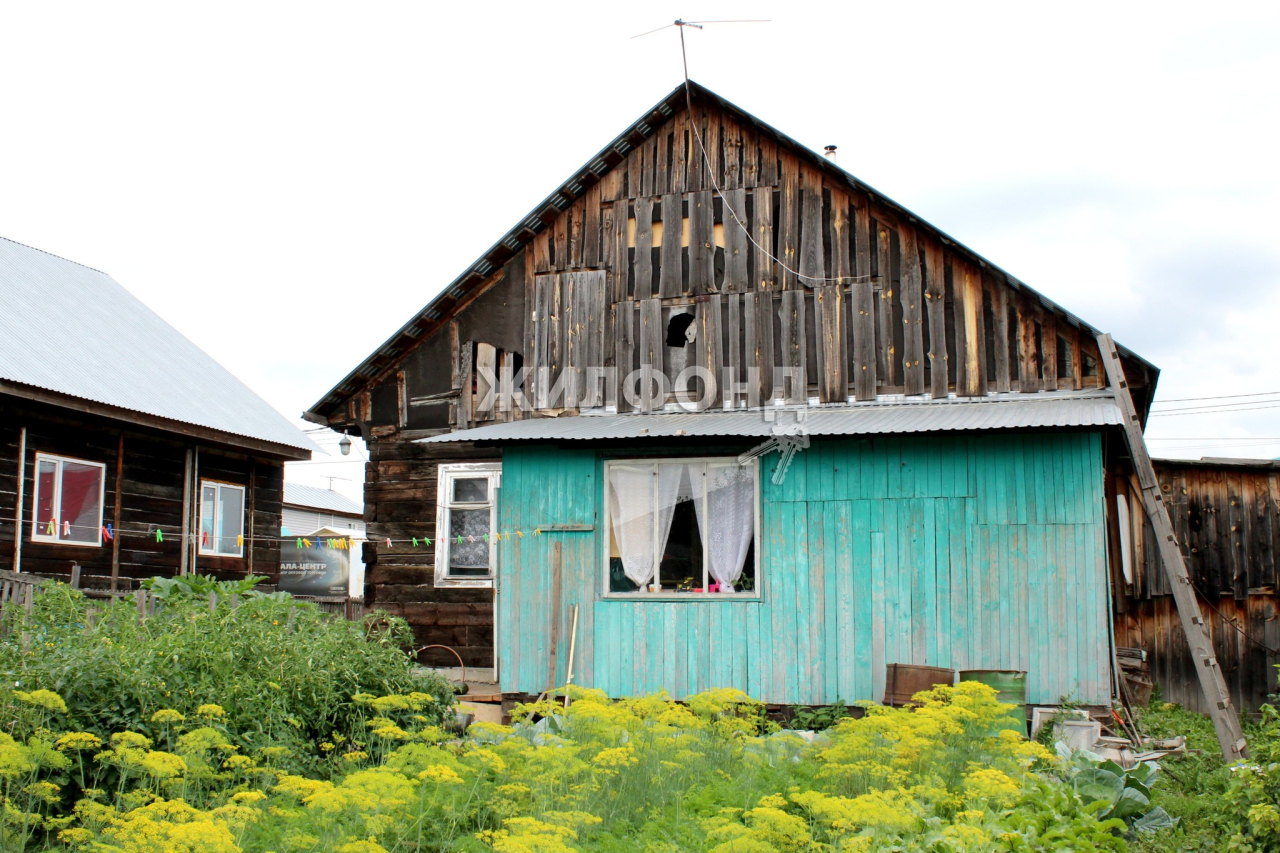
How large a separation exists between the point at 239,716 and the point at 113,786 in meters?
0.93

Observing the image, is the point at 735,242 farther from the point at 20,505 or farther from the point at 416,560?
the point at 20,505

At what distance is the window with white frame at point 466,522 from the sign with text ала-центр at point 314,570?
17.5 metres

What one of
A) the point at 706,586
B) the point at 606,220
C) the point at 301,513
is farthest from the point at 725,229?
the point at 301,513

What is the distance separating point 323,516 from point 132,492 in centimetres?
2406

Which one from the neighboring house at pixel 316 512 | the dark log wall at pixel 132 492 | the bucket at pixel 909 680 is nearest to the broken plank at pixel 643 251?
the bucket at pixel 909 680

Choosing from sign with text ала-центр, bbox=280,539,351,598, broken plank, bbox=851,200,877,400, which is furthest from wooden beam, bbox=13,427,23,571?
sign with text ала-центр, bbox=280,539,351,598

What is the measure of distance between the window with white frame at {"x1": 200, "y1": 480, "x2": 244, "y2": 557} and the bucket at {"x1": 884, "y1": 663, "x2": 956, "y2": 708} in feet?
41.3

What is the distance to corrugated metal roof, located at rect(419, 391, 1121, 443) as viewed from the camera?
34.5 ft

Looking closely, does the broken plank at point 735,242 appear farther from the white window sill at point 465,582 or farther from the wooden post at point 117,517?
the wooden post at point 117,517

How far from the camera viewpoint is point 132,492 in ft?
57.8

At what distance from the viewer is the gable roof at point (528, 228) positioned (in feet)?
44.9

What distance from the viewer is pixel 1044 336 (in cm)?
1211

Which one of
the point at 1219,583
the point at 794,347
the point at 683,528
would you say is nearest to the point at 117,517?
the point at 683,528

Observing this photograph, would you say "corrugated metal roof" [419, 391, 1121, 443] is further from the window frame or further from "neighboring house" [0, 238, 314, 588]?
the window frame
